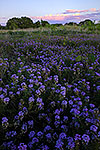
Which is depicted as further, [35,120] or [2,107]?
[2,107]

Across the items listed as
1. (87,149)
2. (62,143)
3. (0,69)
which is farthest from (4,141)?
(0,69)

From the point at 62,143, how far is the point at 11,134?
0.70 meters

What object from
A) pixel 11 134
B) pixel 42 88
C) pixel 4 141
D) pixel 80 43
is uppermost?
pixel 80 43

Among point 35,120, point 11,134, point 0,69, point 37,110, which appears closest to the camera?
point 11,134

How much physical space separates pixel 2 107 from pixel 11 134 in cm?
54

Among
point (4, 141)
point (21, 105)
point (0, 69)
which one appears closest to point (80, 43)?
point (0, 69)

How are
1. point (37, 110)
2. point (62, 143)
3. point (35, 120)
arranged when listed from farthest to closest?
point (37, 110) → point (35, 120) → point (62, 143)

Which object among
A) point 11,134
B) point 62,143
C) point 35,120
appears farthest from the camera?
point 35,120

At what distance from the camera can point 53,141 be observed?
1.63 m

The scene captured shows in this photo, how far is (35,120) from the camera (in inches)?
79.0

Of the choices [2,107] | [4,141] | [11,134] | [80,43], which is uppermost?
[80,43]

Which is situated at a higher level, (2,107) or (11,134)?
(2,107)

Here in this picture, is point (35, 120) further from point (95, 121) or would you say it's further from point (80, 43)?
point (80, 43)

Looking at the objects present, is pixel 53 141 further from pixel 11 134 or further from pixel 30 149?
pixel 11 134
